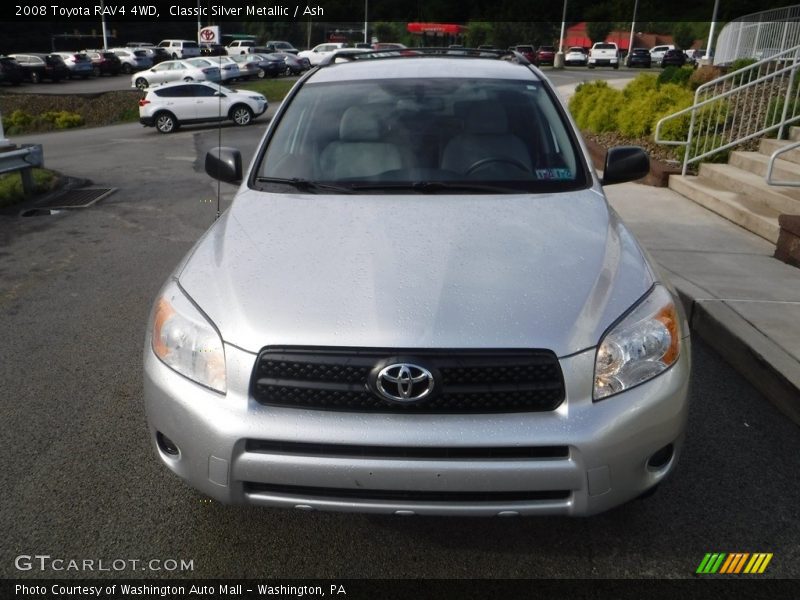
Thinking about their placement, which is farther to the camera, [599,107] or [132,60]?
[132,60]

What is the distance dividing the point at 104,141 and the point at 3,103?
1446 cm

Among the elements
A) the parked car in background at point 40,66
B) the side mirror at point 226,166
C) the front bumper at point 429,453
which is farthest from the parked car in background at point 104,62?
the front bumper at point 429,453

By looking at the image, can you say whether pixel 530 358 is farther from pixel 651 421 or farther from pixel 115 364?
pixel 115 364

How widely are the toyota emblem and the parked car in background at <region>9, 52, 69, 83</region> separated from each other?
149 feet

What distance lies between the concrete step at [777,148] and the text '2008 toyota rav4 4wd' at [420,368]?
23.6 feet

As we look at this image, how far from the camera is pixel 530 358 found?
2291 mm

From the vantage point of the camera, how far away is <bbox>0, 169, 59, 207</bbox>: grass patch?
9.80 m

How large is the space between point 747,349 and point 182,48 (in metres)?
58.4

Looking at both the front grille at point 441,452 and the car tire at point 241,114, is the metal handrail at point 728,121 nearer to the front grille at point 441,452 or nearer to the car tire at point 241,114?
the front grille at point 441,452

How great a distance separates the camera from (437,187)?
3.43 m

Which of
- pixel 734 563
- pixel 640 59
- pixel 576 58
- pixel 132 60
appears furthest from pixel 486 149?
pixel 640 59

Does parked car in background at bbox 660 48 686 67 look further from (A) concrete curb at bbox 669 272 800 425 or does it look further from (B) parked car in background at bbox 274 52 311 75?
(A) concrete curb at bbox 669 272 800 425

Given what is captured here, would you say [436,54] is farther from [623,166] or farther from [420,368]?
[420,368]

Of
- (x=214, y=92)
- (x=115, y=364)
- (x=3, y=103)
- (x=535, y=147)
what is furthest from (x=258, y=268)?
(x=3, y=103)
